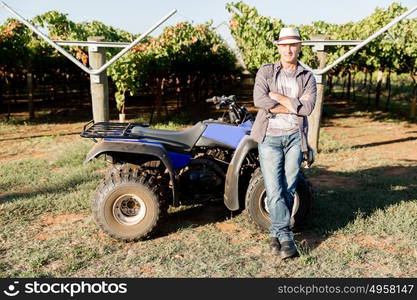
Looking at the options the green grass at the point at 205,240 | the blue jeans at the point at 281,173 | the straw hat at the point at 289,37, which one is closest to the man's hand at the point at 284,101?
the blue jeans at the point at 281,173

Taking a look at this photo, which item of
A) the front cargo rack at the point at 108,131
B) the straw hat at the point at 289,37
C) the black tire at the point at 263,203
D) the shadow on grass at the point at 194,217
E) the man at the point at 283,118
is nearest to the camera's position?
the straw hat at the point at 289,37

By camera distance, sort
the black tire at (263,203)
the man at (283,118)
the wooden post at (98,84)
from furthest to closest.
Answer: the wooden post at (98,84), the black tire at (263,203), the man at (283,118)

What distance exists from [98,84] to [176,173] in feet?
10.5

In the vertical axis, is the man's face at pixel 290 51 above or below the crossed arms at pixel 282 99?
above

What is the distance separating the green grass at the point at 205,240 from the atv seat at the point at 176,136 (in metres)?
0.86

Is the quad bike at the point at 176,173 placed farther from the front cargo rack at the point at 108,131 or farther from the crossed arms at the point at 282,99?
the crossed arms at the point at 282,99

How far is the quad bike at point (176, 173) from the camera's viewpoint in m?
3.96

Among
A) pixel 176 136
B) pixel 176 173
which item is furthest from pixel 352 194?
pixel 176 136

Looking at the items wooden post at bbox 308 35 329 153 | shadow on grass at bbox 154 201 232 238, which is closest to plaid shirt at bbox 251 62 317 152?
shadow on grass at bbox 154 201 232 238

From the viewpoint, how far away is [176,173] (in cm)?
427

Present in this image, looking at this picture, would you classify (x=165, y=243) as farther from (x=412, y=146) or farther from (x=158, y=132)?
(x=412, y=146)

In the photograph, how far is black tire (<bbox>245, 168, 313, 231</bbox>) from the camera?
4.07m

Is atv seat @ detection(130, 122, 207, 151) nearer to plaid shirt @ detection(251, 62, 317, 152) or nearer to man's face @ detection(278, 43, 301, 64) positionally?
plaid shirt @ detection(251, 62, 317, 152)

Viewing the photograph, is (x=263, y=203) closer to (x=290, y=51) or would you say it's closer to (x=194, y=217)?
(x=194, y=217)
